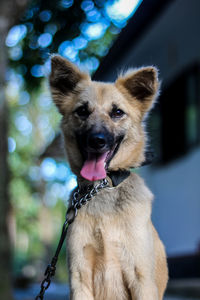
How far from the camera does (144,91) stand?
11.5 ft

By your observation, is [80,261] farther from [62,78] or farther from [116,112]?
[62,78]

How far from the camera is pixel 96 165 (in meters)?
3.13

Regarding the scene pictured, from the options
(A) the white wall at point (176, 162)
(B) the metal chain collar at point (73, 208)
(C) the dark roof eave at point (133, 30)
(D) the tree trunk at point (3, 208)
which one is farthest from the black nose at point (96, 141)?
(A) the white wall at point (176, 162)

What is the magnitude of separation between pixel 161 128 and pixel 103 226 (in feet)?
23.2

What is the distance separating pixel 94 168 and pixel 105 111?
498 mm

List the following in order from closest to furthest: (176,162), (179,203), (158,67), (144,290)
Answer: (144,290), (158,67), (179,203), (176,162)

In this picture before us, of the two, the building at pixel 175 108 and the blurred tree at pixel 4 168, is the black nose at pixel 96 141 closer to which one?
the blurred tree at pixel 4 168

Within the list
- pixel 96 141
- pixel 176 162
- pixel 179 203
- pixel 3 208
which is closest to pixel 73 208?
pixel 96 141

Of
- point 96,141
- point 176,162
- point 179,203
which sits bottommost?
point 179,203

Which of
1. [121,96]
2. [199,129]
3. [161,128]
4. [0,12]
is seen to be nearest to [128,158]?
[121,96]

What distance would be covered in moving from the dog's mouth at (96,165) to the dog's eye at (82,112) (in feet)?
1.09

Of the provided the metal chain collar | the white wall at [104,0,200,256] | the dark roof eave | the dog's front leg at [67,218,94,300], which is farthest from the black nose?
the white wall at [104,0,200,256]

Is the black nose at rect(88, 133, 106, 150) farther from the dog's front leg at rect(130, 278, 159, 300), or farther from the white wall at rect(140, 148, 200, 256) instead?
the white wall at rect(140, 148, 200, 256)

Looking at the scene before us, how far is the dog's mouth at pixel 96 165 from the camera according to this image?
3079 mm
